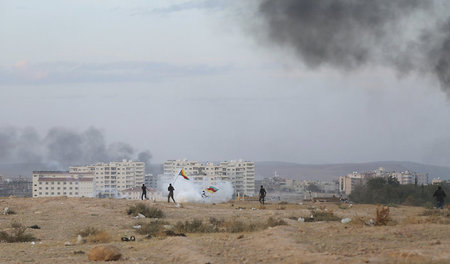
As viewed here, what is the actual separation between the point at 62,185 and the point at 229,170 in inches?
2047

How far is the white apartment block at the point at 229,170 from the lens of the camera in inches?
6802

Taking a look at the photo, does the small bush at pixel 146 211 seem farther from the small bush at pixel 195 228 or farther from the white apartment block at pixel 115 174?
the white apartment block at pixel 115 174

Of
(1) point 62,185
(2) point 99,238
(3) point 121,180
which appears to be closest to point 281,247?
(2) point 99,238

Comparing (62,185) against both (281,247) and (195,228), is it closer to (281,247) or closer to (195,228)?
(195,228)

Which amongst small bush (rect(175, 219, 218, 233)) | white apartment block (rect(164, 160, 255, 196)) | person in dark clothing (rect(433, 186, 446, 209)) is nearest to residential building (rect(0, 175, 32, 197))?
white apartment block (rect(164, 160, 255, 196))

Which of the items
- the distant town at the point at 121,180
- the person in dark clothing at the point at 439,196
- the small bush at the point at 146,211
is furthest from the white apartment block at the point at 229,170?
the small bush at the point at 146,211

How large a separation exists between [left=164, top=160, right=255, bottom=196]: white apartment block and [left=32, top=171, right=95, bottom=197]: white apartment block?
86.5 feet

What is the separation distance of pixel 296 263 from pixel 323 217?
1447 centimetres

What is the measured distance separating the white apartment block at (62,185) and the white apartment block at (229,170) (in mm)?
26351

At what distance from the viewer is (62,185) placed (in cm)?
14612

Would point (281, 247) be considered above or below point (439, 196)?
above

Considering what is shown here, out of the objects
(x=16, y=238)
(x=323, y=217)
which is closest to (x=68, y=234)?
(x=16, y=238)

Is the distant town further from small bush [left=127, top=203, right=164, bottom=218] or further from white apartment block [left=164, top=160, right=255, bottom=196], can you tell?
small bush [left=127, top=203, right=164, bottom=218]

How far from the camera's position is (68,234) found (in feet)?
70.9
